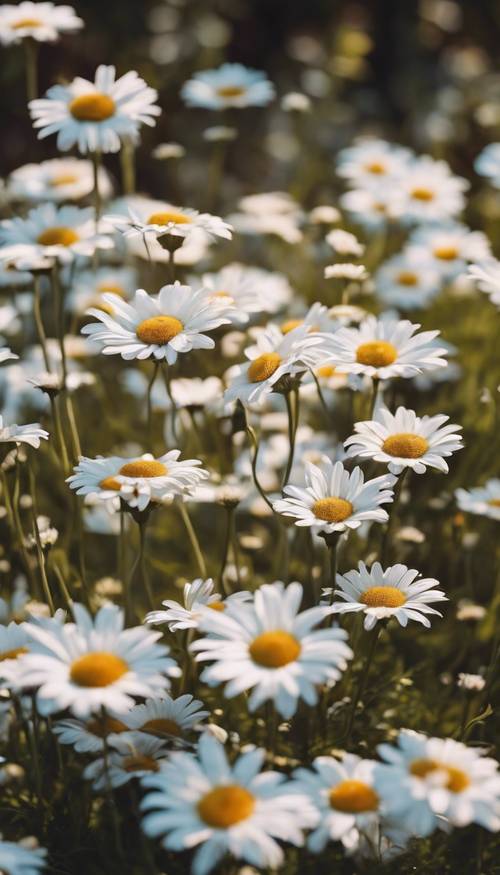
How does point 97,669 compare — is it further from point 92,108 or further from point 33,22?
point 33,22

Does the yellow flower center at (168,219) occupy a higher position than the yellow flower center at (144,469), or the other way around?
the yellow flower center at (168,219)

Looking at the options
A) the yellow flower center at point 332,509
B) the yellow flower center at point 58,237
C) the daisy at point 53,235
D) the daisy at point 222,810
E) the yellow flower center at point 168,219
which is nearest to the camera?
the daisy at point 222,810

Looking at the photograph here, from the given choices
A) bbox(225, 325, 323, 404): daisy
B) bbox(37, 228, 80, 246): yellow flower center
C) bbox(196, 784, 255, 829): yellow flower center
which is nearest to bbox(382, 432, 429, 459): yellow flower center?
bbox(225, 325, 323, 404): daisy

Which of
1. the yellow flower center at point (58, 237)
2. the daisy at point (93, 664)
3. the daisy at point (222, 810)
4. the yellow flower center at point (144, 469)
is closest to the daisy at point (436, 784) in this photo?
the daisy at point (222, 810)

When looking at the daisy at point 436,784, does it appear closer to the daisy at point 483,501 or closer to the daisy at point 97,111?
the daisy at point 483,501

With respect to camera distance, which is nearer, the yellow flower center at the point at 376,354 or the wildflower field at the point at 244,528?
the wildflower field at the point at 244,528

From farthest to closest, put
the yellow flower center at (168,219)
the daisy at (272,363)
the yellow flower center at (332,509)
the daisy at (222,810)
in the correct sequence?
the yellow flower center at (168,219) < the daisy at (272,363) < the yellow flower center at (332,509) < the daisy at (222,810)

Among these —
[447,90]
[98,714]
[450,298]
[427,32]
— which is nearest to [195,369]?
[450,298]
